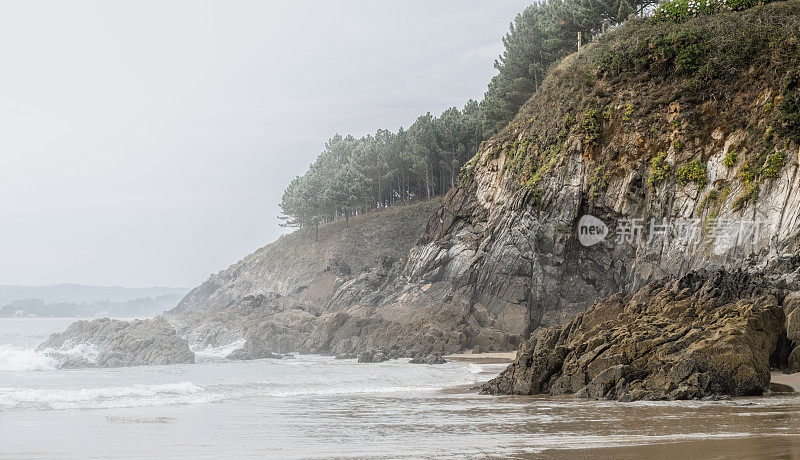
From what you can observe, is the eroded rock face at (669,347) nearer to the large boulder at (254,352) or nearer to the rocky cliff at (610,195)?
the rocky cliff at (610,195)

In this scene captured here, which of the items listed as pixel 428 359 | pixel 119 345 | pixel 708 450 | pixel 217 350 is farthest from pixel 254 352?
pixel 708 450

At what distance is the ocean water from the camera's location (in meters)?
10.2

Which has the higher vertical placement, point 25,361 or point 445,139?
point 445,139

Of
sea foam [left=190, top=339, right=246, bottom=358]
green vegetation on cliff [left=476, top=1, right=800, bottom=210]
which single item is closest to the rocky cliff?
green vegetation on cliff [left=476, top=1, right=800, bottom=210]

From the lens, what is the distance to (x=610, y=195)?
33.0m

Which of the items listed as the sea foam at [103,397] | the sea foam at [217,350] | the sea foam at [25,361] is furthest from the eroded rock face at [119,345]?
the sea foam at [103,397]

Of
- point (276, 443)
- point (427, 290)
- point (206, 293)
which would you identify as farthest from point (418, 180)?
point (276, 443)

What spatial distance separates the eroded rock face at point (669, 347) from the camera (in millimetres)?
15430

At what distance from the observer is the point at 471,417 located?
14.3 m

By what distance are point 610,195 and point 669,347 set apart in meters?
17.3

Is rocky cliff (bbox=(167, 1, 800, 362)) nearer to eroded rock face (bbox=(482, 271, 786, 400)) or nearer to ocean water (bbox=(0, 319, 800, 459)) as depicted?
eroded rock face (bbox=(482, 271, 786, 400))

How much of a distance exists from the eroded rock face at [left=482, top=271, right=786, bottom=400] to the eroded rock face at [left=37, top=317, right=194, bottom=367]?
23.3 meters

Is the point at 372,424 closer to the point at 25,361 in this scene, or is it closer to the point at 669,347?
the point at 669,347

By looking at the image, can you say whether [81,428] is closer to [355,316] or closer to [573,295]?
[573,295]
